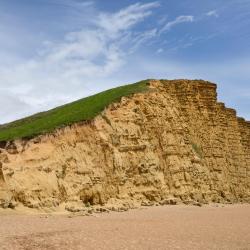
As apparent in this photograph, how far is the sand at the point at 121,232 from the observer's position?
14.9 m

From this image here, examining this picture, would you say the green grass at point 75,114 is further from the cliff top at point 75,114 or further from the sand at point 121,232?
the sand at point 121,232

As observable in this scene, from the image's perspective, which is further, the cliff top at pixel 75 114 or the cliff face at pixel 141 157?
the cliff top at pixel 75 114

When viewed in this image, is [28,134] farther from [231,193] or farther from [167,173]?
[231,193]

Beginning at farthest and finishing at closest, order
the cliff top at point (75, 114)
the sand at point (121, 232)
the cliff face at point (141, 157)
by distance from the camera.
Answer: the cliff top at point (75, 114)
the cliff face at point (141, 157)
the sand at point (121, 232)

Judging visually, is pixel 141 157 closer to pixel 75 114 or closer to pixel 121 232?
pixel 75 114

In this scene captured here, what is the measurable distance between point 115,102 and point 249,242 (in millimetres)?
19281

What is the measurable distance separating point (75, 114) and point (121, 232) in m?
16.0

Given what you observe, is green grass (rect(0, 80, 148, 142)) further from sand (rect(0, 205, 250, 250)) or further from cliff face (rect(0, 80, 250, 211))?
sand (rect(0, 205, 250, 250))

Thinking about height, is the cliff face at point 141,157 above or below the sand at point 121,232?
above

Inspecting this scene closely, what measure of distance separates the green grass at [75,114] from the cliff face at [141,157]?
594mm

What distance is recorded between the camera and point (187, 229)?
19.9m

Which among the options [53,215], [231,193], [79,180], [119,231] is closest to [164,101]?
[231,193]

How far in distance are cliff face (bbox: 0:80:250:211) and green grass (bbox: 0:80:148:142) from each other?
594mm

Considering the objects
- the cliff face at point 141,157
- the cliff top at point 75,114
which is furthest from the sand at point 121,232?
the cliff top at point 75,114
